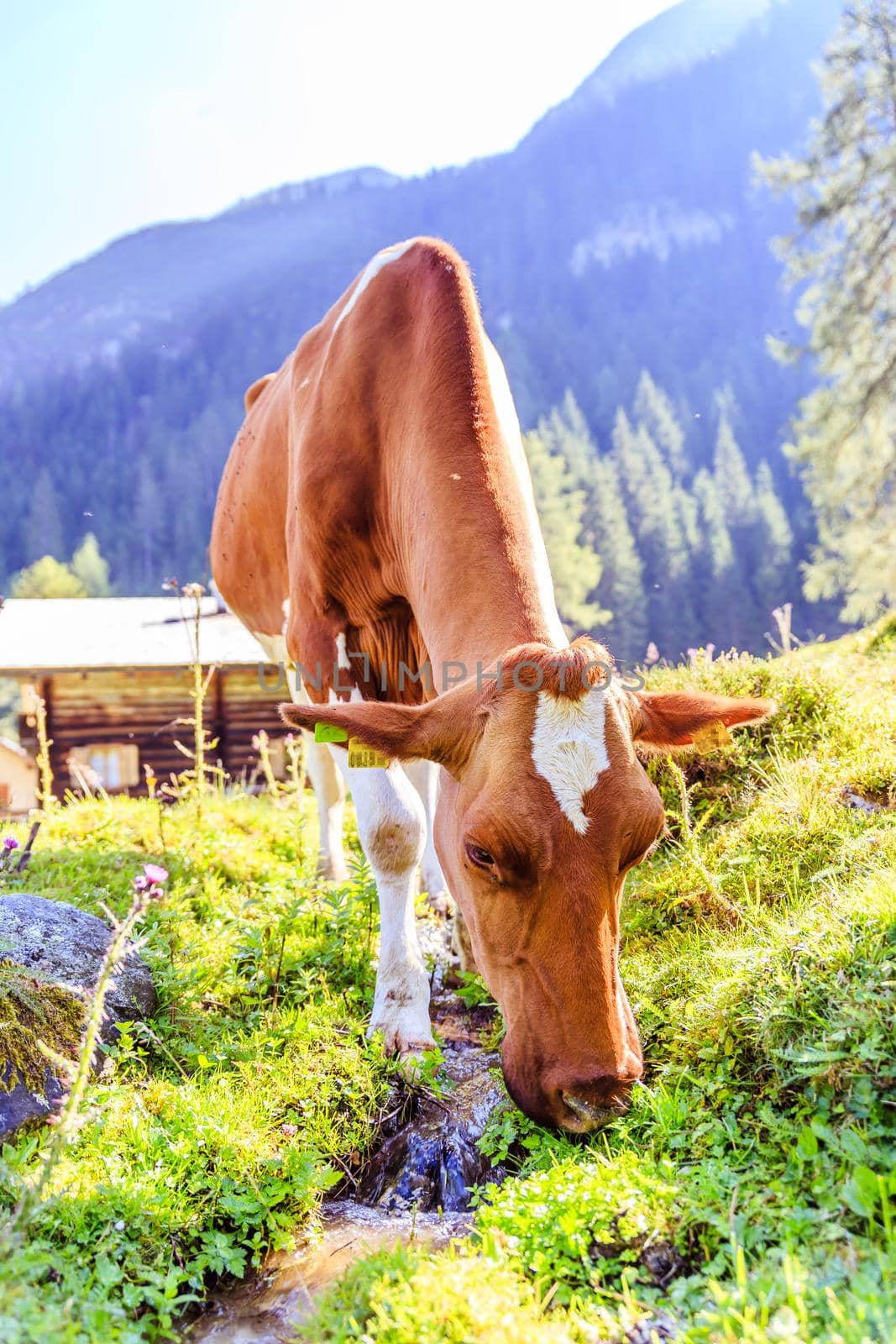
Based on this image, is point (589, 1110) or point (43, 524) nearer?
point (589, 1110)

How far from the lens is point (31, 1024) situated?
2967 mm

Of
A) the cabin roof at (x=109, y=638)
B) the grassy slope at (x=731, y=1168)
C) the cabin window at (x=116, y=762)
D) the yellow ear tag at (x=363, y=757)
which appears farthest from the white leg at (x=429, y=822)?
the cabin window at (x=116, y=762)

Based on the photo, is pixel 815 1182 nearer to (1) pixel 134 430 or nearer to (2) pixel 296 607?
(2) pixel 296 607

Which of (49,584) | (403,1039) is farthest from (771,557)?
(403,1039)

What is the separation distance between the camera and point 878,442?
15523 mm

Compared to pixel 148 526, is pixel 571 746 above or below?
below

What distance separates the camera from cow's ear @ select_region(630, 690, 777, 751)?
2.98 metres

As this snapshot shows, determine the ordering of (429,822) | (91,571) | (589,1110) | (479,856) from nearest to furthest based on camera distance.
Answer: (589,1110), (479,856), (429,822), (91,571)

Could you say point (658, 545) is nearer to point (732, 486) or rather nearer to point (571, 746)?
point (732, 486)

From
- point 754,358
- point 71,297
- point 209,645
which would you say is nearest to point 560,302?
point 754,358

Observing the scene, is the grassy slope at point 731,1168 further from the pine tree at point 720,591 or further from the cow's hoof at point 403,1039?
the pine tree at point 720,591

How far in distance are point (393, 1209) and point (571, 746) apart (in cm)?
147

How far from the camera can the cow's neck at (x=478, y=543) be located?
314 cm

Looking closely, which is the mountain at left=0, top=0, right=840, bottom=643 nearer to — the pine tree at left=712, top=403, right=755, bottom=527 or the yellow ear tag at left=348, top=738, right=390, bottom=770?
the pine tree at left=712, top=403, right=755, bottom=527
